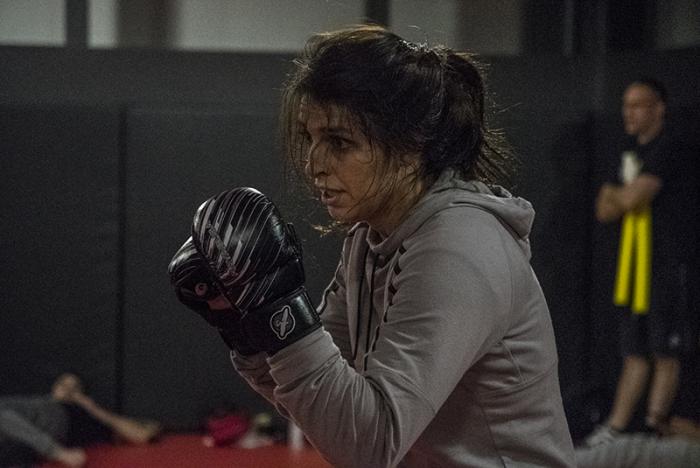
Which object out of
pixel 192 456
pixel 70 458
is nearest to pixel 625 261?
pixel 192 456

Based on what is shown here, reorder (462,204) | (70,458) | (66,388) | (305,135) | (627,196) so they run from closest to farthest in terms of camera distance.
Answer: (462,204)
(305,135)
(70,458)
(627,196)
(66,388)

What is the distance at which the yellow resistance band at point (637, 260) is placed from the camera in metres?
4.68

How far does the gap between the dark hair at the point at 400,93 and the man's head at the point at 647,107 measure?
3.19 meters

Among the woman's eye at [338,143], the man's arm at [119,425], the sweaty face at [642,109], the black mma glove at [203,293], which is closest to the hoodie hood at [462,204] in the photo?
the woman's eye at [338,143]

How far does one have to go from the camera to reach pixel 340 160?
149 centimetres

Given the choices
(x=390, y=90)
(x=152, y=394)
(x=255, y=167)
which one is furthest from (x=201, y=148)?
(x=390, y=90)

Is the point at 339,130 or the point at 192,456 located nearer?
the point at 339,130

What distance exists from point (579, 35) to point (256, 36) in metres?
1.63

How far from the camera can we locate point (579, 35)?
5578 mm

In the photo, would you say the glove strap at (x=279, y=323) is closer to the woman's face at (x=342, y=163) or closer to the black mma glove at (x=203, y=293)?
the black mma glove at (x=203, y=293)

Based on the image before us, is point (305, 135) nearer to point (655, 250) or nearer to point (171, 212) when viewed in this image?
point (655, 250)

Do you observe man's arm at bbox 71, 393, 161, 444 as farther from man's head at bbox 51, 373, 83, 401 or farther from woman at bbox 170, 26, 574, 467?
woman at bbox 170, 26, 574, 467

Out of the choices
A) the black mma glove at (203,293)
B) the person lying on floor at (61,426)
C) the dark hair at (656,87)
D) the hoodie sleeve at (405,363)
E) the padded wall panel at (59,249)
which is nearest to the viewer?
the hoodie sleeve at (405,363)

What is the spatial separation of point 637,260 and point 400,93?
3.45 metres
